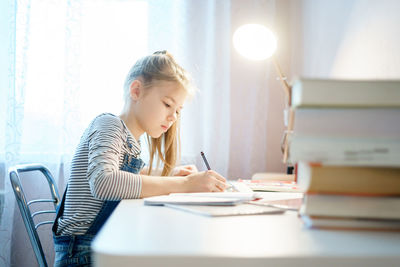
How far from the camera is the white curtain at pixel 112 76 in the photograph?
202 centimetres

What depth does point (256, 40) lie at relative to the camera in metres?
1.36

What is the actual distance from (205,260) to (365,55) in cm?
96

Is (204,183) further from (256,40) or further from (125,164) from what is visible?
(256,40)

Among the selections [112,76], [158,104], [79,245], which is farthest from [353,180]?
[112,76]

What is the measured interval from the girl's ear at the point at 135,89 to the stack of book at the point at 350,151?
87 centimetres

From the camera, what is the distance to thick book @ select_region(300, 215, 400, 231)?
47 cm

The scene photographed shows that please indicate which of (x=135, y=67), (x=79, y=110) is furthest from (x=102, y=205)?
(x=79, y=110)

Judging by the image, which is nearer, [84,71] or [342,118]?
[342,118]

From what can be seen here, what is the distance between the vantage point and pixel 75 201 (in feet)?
3.57

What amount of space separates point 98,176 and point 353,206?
0.58 meters

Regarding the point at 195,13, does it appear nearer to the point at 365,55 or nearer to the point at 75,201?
the point at 365,55

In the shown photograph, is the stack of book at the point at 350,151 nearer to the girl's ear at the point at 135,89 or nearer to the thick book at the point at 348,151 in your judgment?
the thick book at the point at 348,151

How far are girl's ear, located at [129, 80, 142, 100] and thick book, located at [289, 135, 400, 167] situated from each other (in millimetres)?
889

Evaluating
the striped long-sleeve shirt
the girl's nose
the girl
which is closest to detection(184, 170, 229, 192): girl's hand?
the girl
